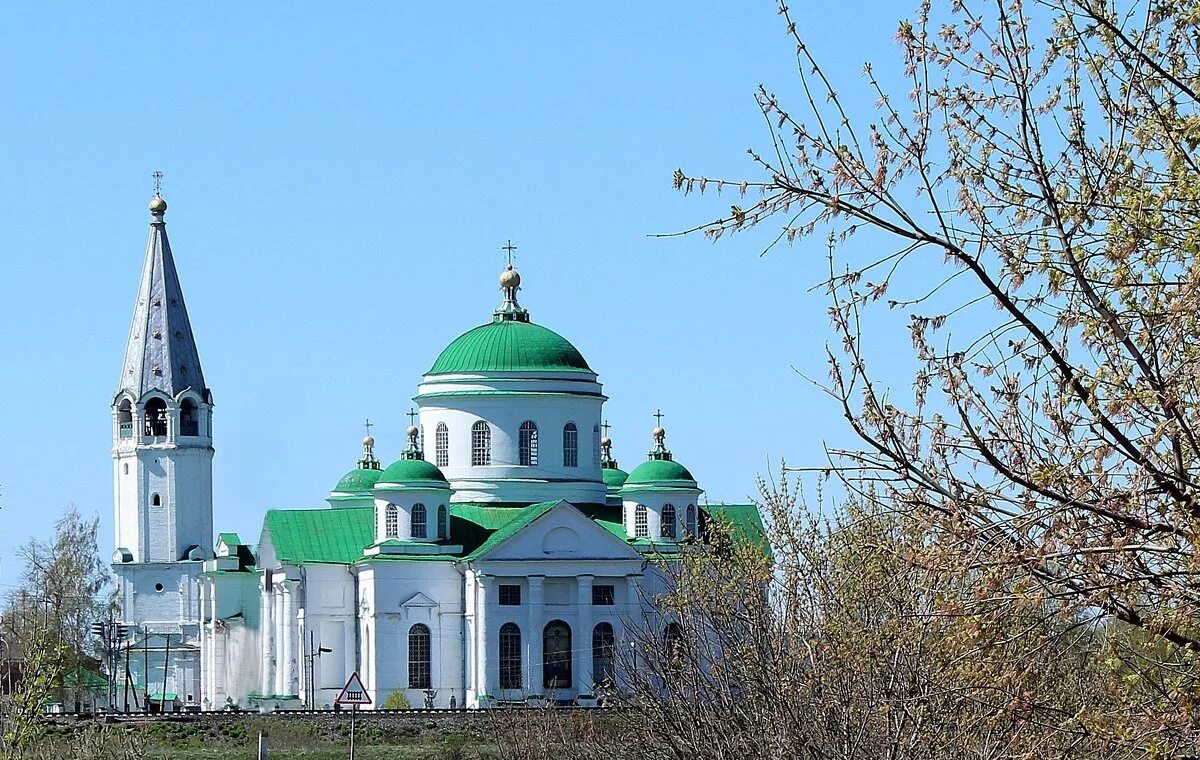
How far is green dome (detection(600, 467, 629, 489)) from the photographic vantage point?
69.7m

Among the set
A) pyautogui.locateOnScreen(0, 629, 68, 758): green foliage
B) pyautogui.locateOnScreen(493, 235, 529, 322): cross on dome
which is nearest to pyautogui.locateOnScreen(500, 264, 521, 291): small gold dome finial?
pyautogui.locateOnScreen(493, 235, 529, 322): cross on dome

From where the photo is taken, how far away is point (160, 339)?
247ft

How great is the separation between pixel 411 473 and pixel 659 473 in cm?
703

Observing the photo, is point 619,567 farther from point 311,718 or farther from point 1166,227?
point 1166,227

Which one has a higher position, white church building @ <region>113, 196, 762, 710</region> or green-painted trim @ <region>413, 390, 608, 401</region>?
green-painted trim @ <region>413, 390, 608, 401</region>

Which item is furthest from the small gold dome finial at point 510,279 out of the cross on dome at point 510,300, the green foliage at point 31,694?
the green foliage at point 31,694

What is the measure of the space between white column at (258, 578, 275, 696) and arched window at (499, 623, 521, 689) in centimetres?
774

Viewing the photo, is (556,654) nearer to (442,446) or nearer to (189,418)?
(442,446)

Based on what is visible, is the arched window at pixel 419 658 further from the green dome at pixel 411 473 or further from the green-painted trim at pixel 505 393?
the green-painted trim at pixel 505 393

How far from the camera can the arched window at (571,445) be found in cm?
6359

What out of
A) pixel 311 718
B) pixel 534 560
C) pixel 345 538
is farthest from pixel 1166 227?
pixel 345 538

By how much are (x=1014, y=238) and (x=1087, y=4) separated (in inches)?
34.9

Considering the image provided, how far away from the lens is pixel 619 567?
60.6 metres

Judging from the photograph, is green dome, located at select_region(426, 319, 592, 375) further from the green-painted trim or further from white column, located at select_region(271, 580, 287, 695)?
white column, located at select_region(271, 580, 287, 695)
